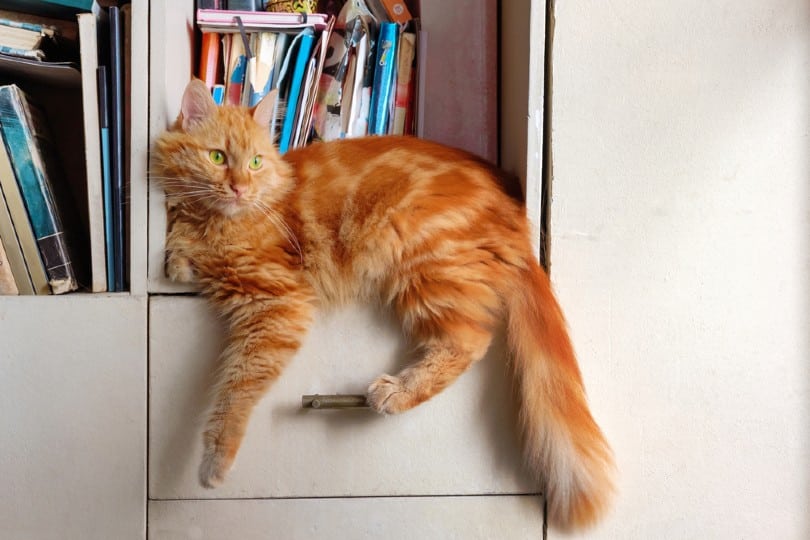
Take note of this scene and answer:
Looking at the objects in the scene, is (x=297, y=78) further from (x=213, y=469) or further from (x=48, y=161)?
(x=213, y=469)

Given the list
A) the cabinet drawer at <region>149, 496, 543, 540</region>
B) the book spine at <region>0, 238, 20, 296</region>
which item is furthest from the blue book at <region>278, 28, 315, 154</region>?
the cabinet drawer at <region>149, 496, 543, 540</region>

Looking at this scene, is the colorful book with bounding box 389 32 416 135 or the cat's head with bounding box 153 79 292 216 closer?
the cat's head with bounding box 153 79 292 216

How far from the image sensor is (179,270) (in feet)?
3.40

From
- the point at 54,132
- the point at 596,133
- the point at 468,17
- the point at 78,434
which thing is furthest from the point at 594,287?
the point at 54,132

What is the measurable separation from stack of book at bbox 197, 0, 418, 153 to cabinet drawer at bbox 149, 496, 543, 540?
73 cm

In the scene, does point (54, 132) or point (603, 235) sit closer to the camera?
point (603, 235)

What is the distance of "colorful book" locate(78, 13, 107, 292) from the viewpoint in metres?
1.04

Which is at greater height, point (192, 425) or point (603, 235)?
point (603, 235)

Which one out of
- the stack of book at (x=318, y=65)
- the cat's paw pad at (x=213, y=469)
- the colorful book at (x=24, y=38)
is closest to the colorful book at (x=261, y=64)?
the stack of book at (x=318, y=65)

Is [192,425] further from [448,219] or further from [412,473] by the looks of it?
[448,219]

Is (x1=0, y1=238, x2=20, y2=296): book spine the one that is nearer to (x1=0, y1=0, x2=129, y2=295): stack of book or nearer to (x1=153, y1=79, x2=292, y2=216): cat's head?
(x1=0, y1=0, x2=129, y2=295): stack of book

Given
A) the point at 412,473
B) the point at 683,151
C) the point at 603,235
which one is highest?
the point at 683,151

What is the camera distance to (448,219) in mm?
1064

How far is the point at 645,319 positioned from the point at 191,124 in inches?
35.1
